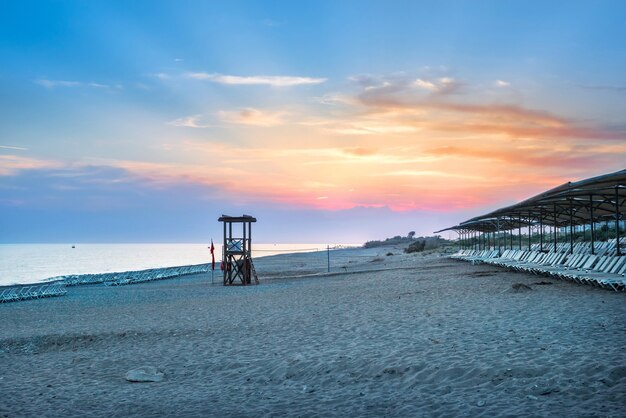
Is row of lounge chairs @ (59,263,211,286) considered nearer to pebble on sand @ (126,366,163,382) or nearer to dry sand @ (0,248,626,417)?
dry sand @ (0,248,626,417)

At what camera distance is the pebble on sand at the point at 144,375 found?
788 centimetres

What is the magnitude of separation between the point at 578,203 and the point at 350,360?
550 inches

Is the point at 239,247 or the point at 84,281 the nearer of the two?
the point at 239,247

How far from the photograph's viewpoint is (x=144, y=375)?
801cm

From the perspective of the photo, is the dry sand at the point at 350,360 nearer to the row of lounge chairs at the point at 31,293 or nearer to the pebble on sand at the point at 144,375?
the pebble on sand at the point at 144,375

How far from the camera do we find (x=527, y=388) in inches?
233

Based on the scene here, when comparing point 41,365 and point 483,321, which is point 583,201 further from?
point 41,365

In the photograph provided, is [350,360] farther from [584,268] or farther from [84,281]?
[84,281]

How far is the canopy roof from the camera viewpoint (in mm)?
11688

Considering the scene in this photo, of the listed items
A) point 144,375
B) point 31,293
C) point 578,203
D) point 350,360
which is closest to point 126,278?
point 31,293

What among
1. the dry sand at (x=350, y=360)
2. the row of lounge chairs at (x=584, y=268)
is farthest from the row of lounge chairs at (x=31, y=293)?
the row of lounge chairs at (x=584, y=268)

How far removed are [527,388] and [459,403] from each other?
0.82m

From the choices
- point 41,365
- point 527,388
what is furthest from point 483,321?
point 41,365

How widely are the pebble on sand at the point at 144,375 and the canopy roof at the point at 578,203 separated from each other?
360 inches
